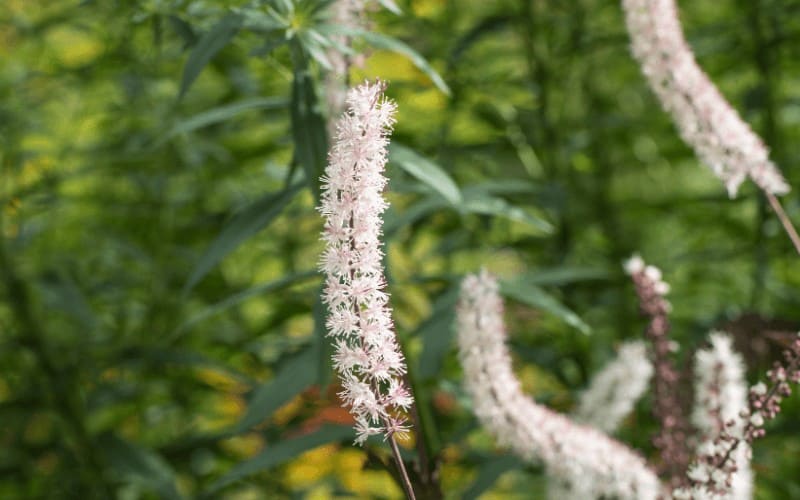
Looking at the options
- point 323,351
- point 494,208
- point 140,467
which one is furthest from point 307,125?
point 140,467

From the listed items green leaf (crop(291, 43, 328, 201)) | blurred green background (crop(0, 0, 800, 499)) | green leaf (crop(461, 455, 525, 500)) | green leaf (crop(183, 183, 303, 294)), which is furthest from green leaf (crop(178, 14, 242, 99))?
green leaf (crop(461, 455, 525, 500))

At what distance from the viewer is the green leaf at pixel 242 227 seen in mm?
1469

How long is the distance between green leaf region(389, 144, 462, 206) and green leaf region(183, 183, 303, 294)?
17cm

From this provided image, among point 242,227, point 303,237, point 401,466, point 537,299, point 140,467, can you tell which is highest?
point 303,237

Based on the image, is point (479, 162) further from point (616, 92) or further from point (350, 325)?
point (350, 325)

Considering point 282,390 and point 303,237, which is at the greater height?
point 303,237

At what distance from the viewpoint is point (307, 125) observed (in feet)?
4.72

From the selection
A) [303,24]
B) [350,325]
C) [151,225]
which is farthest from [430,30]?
[350,325]

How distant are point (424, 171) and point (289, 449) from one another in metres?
0.55

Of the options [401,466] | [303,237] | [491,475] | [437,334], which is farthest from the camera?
[303,237]

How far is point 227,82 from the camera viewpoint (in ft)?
9.71

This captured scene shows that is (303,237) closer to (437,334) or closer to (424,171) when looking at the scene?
(437,334)

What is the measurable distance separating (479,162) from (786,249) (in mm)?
837

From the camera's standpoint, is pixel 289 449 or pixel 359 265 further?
pixel 289 449
